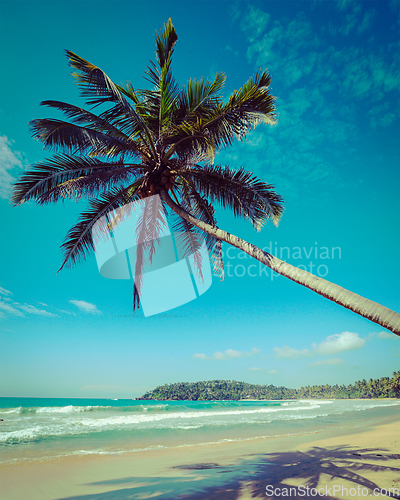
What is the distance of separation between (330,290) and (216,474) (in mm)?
5548

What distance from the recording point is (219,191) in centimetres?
688

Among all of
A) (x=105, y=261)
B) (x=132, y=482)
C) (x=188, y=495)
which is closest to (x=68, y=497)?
(x=132, y=482)

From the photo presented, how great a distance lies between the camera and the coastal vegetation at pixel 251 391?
63.9m

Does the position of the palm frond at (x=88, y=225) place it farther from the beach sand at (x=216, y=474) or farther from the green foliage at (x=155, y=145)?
the beach sand at (x=216, y=474)

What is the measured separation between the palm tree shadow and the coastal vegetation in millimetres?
60085

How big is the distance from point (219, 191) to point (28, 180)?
4.01 meters

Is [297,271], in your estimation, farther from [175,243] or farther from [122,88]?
[122,88]

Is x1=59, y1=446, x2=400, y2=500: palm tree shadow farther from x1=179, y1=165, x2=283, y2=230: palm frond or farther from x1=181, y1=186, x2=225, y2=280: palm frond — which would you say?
x1=179, y1=165, x2=283, y2=230: palm frond

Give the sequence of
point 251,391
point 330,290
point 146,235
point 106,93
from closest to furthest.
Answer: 1. point 330,290
2. point 106,93
3. point 146,235
4. point 251,391

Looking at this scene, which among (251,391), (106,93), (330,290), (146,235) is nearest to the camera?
(330,290)

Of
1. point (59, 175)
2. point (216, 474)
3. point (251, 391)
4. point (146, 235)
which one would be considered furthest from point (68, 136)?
point (251, 391)

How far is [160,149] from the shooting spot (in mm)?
6684

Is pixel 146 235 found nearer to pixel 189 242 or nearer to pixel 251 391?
pixel 189 242

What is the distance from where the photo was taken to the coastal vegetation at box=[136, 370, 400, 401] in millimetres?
63947
